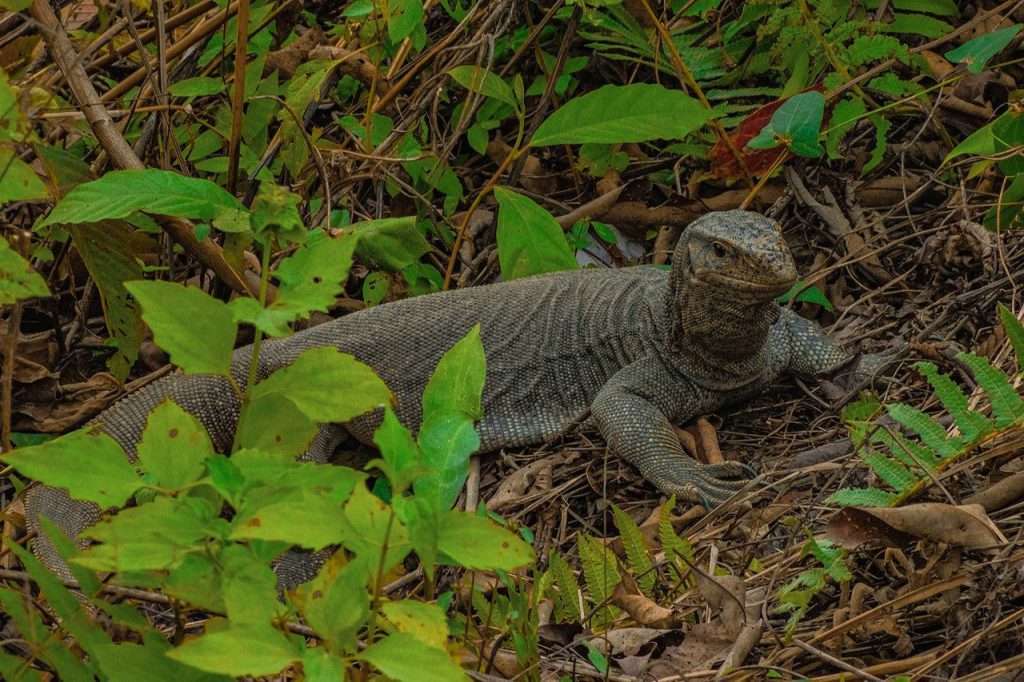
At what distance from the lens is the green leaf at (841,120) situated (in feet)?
18.8

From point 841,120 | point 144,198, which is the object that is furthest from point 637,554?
point 841,120

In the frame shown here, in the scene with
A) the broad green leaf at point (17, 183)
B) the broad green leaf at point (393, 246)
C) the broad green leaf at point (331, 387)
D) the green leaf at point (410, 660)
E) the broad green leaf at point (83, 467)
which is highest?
the broad green leaf at point (17, 183)

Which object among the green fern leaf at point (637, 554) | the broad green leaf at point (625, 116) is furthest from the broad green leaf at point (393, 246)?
the green fern leaf at point (637, 554)

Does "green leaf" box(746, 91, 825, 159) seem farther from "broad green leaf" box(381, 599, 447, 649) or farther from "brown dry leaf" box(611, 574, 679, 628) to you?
"broad green leaf" box(381, 599, 447, 649)

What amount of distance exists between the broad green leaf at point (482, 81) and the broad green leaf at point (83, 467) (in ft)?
10.9

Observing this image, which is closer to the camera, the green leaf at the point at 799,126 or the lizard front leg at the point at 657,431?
the lizard front leg at the point at 657,431

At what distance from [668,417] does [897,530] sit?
2.37m

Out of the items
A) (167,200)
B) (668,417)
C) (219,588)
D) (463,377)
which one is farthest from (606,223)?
(219,588)

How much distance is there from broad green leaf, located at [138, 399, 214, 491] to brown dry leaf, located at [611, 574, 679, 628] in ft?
4.53

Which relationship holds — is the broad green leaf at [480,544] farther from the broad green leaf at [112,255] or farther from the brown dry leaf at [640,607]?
the broad green leaf at [112,255]

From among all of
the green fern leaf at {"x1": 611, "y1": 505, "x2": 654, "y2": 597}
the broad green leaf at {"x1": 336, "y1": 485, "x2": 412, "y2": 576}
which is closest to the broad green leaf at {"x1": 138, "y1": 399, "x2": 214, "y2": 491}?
the broad green leaf at {"x1": 336, "y1": 485, "x2": 412, "y2": 576}

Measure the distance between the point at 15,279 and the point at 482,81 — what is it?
9.61 feet

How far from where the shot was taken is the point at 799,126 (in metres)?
5.42

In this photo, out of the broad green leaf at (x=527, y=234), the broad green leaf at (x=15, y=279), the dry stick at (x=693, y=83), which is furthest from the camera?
the dry stick at (x=693, y=83)
